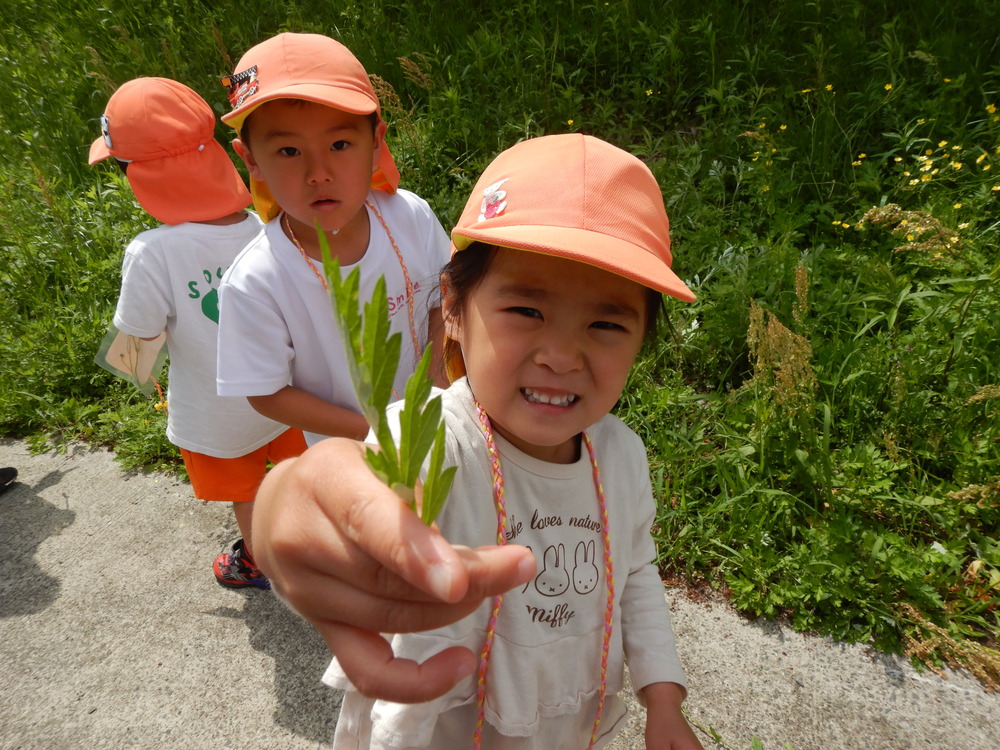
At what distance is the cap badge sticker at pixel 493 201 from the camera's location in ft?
3.89

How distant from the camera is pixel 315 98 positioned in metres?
1.71

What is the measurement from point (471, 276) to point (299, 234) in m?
0.86

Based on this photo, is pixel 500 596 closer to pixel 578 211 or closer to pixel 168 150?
pixel 578 211

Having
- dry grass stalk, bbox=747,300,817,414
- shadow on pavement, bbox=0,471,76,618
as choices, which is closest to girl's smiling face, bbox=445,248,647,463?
dry grass stalk, bbox=747,300,817,414

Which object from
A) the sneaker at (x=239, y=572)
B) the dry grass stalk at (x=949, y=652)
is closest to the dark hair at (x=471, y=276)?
the dry grass stalk at (x=949, y=652)

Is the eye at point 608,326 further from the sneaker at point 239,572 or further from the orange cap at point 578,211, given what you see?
the sneaker at point 239,572

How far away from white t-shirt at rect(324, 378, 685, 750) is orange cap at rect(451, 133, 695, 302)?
37 centimetres

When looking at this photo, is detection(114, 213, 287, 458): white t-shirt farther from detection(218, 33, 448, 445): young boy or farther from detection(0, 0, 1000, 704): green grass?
detection(0, 0, 1000, 704): green grass

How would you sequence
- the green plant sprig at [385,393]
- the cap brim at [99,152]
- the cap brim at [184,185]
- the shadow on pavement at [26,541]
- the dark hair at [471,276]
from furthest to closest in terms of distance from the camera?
the shadow on pavement at [26,541] → the cap brim at [99,152] → the cap brim at [184,185] → the dark hair at [471,276] → the green plant sprig at [385,393]

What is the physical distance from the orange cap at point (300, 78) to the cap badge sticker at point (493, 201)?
2.43 feet

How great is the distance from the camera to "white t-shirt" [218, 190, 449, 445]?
5.96 feet

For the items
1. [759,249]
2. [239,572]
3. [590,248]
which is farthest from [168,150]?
[759,249]

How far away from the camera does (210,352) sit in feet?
8.09

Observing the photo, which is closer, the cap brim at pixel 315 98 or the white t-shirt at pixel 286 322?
the cap brim at pixel 315 98
